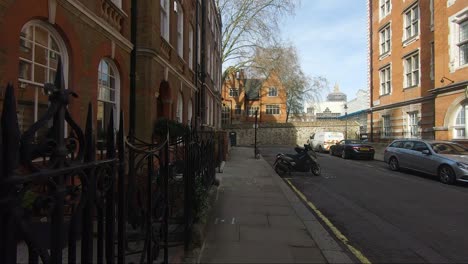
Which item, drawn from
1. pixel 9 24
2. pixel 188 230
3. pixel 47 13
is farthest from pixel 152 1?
pixel 188 230

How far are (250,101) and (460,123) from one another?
50.7 metres

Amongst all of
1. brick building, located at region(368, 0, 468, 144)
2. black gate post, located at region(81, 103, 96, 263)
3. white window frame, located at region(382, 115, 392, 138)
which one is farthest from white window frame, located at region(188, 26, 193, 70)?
white window frame, located at region(382, 115, 392, 138)

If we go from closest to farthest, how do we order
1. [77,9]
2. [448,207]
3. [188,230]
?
[188,230] → [77,9] → [448,207]

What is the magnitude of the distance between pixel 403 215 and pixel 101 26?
25.3 feet

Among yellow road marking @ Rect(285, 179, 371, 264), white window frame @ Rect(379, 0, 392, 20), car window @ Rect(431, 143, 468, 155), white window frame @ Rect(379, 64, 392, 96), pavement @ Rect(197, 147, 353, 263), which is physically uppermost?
white window frame @ Rect(379, 0, 392, 20)

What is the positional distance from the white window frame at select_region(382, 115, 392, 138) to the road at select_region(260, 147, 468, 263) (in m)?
16.6

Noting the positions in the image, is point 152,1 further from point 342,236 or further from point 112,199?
point 112,199

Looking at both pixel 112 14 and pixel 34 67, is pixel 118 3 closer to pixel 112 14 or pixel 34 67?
pixel 112 14

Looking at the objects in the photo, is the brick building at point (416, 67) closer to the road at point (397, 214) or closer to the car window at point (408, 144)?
the car window at point (408, 144)

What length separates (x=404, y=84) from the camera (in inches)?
1064

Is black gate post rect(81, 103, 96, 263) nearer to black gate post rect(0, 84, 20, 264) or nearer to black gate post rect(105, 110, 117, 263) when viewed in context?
black gate post rect(105, 110, 117, 263)

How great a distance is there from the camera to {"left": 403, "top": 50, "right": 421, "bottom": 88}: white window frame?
25347 mm

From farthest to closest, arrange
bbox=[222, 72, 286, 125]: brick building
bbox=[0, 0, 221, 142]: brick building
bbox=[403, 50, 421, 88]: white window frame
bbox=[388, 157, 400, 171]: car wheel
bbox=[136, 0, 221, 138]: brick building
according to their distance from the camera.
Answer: bbox=[222, 72, 286, 125]: brick building → bbox=[403, 50, 421, 88]: white window frame → bbox=[388, 157, 400, 171]: car wheel → bbox=[136, 0, 221, 138]: brick building → bbox=[0, 0, 221, 142]: brick building

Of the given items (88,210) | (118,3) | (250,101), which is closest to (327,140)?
(118,3)
